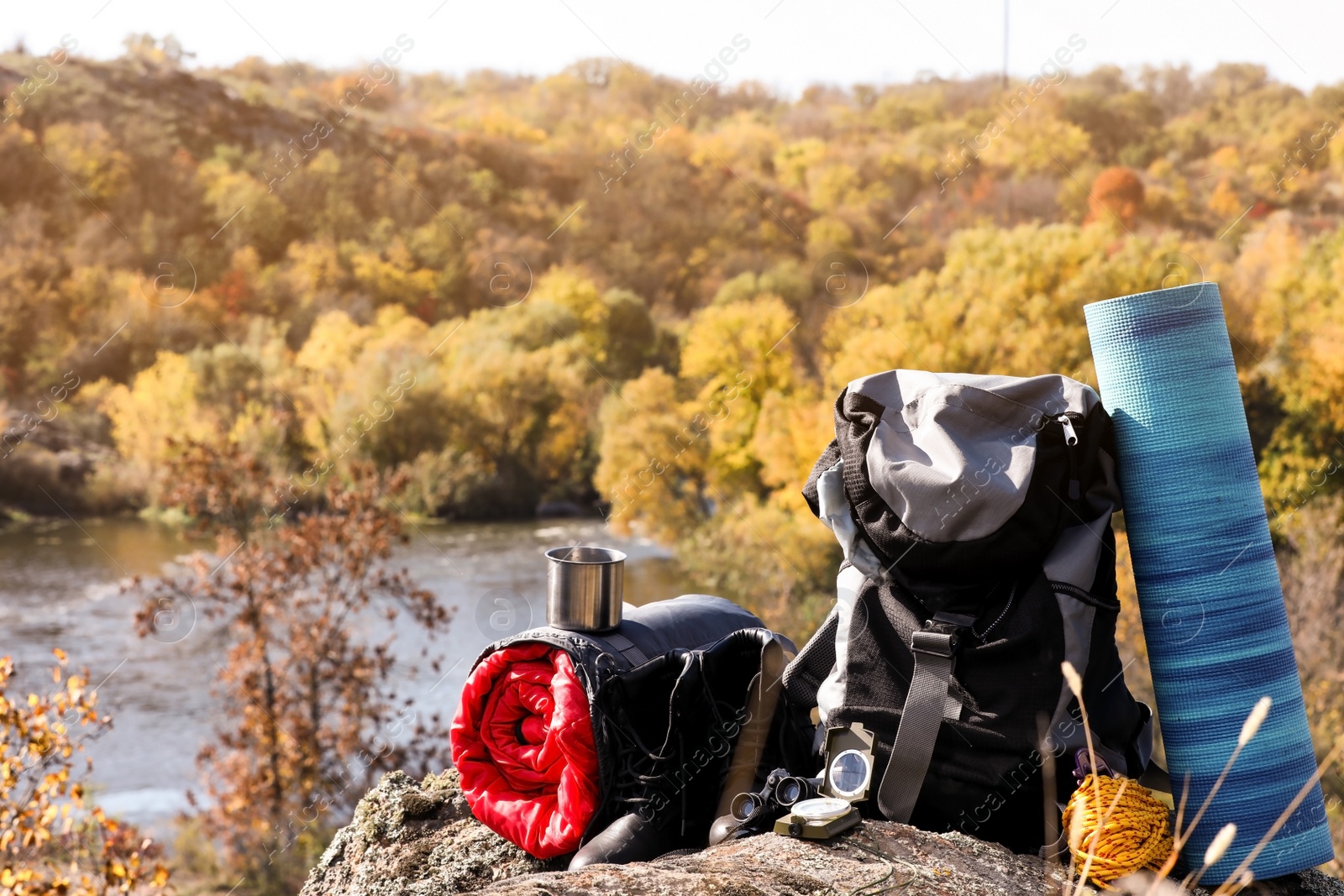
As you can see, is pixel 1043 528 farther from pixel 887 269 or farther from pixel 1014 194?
pixel 1014 194

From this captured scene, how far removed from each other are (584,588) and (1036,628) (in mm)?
949

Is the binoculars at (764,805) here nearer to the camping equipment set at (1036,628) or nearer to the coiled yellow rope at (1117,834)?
the camping equipment set at (1036,628)

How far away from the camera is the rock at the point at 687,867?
1695 millimetres

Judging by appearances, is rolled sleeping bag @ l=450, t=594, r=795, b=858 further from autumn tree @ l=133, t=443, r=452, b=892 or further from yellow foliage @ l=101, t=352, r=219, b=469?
yellow foliage @ l=101, t=352, r=219, b=469

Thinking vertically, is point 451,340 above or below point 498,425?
above

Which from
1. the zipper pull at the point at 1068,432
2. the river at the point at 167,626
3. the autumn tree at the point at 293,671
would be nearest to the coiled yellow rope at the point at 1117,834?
the zipper pull at the point at 1068,432

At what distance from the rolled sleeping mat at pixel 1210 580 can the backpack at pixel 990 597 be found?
91mm

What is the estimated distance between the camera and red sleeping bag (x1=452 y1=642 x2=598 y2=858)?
7.15ft

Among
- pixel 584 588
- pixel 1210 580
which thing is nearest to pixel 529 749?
pixel 584 588

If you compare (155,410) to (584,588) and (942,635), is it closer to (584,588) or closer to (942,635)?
(584,588)

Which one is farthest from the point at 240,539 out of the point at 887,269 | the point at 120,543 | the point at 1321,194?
the point at 1321,194

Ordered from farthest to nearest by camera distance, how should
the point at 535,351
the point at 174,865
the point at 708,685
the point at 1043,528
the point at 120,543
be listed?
the point at 535,351 < the point at 120,543 < the point at 174,865 < the point at 708,685 < the point at 1043,528

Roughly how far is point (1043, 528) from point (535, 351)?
14805 millimetres

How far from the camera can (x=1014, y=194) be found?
728 inches
